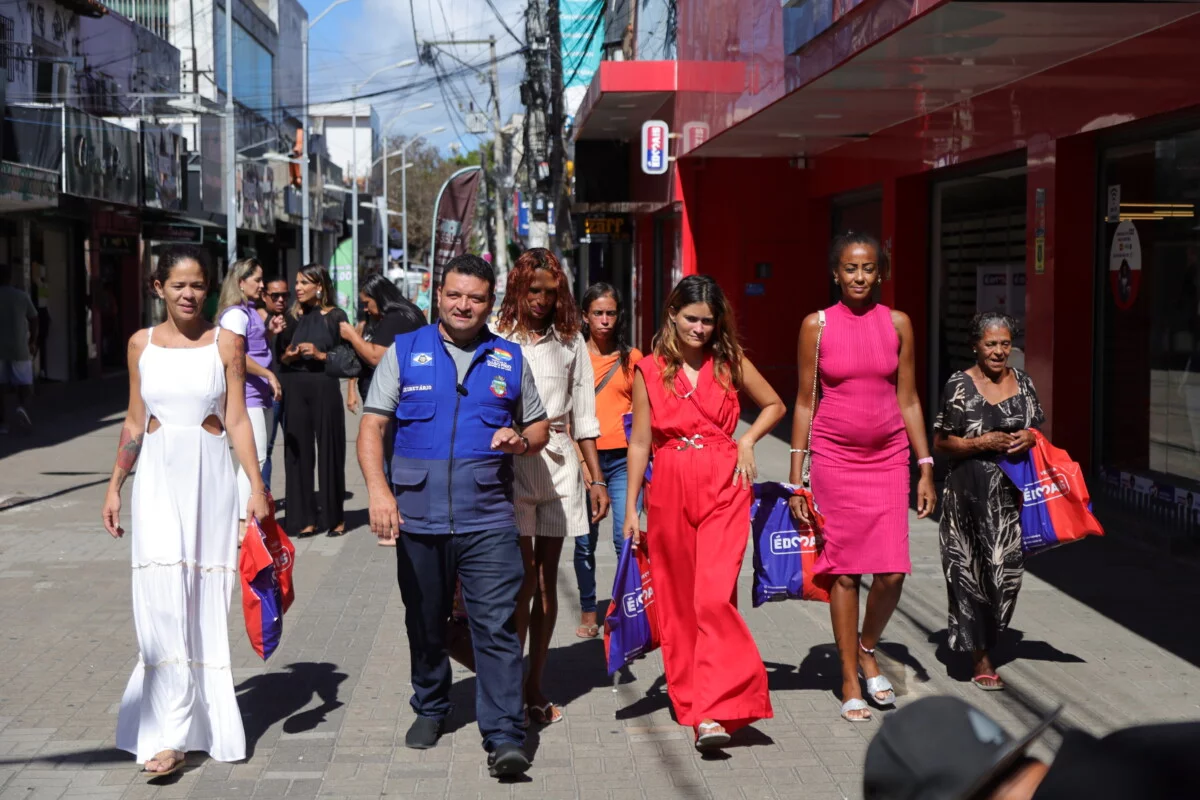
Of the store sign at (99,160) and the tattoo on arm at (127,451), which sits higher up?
the store sign at (99,160)

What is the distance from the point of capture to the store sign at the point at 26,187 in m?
17.9

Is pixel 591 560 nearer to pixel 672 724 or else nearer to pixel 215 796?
pixel 672 724

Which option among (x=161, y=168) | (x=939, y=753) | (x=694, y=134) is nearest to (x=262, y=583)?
(x=939, y=753)

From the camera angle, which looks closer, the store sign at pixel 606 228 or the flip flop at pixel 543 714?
the flip flop at pixel 543 714

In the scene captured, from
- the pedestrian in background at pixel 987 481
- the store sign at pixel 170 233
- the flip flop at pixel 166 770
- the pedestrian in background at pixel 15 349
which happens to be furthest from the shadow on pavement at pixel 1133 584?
the store sign at pixel 170 233

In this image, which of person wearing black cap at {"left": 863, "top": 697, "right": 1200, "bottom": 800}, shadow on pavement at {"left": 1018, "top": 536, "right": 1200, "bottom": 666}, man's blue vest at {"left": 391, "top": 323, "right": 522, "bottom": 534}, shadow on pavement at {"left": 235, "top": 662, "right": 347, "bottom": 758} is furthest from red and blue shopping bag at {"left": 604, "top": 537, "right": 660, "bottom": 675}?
person wearing black cap at {"left": 863, "top": 697, "right": 1200, "bottom": 800}

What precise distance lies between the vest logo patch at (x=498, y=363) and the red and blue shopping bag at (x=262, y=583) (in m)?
0.98

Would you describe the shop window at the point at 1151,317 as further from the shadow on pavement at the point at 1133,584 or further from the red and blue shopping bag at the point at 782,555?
the red and blue shopping bag at the point at 782,555

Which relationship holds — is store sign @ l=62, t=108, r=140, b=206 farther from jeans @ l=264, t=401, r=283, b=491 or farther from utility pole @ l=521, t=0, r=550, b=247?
jeans @ l=264, t=401, r=283, b=491

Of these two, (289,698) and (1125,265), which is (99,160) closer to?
(1125,265)

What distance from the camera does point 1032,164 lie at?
11.0 meters

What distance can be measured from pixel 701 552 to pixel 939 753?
363 cm

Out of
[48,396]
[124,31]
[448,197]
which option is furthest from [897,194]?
[124,31]

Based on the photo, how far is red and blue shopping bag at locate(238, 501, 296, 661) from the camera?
5234 mm
